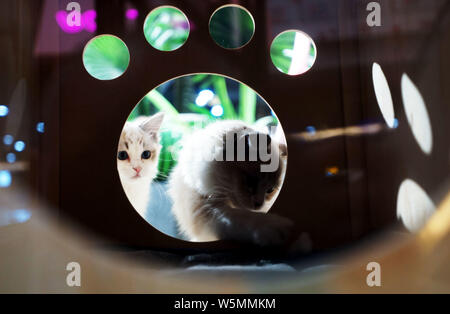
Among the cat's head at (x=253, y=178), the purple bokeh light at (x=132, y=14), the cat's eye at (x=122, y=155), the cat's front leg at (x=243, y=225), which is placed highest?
the purple bokeh light at (x=132, y=14)

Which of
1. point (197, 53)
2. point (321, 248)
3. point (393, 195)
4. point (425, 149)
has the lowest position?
point (321, 248)

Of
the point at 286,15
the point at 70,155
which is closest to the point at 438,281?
the point at 286,15

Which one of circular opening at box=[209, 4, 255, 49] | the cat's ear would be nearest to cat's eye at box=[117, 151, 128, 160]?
the cat's ear

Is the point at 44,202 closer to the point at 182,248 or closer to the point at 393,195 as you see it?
the point at 182,248

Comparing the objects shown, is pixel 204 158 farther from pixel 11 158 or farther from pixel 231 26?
pixel 11 158

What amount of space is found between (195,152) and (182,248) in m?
0.33

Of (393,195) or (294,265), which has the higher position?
(393,195)

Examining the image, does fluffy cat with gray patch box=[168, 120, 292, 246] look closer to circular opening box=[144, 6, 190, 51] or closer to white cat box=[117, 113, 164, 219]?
white cat box=[117, 113, 164, 219]

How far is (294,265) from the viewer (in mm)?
1401

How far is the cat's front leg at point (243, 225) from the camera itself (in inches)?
54.5

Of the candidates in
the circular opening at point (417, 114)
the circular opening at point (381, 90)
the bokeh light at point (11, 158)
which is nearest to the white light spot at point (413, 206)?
the circular opening at point (417, 114)

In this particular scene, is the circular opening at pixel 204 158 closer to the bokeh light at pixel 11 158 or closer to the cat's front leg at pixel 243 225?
the cat's front leg at pixel 243 225

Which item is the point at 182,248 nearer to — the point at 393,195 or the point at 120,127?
the point at 120,127

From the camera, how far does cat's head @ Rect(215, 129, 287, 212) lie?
1.39 m
